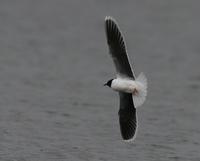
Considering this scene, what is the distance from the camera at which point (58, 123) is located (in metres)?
14.5

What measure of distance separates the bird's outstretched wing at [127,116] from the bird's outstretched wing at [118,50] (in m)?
0.41

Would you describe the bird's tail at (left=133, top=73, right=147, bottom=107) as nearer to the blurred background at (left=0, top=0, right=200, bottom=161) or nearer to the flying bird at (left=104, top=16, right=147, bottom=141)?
the flying bird at (left=104, top=16, right=147, bottom=141)

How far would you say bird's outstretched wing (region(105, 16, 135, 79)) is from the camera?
1046 centimetres

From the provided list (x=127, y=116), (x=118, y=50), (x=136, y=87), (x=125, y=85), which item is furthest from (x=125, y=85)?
(x=127, y=116)

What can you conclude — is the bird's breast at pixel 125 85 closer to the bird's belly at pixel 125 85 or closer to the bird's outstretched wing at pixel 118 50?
the bird's belly at pixel 125 85

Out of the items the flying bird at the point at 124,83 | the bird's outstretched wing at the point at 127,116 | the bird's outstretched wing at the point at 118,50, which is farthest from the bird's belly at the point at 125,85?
the bird's outstretched wing at the point at 127,116

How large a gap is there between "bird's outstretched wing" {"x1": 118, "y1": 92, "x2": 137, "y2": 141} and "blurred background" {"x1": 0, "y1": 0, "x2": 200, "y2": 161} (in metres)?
1.58

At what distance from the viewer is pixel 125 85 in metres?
10.2

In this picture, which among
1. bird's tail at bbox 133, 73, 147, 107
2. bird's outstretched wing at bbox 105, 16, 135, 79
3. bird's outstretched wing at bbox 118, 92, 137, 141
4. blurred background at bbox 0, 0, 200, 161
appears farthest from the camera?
blurred background at bbox 0, 0, 200, 161

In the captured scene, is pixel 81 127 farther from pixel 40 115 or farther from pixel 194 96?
pixel 194 96

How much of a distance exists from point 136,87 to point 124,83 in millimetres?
160

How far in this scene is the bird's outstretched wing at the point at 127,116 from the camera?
35.4ft

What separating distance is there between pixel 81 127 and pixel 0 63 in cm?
A: 515

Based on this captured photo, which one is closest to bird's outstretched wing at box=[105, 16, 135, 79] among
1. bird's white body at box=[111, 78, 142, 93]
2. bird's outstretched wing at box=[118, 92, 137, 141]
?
bird's white body at box=[111, 78, 142, 93]
